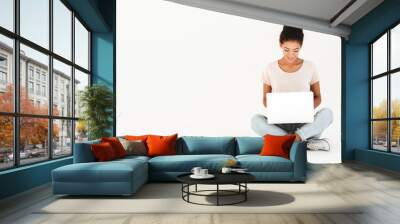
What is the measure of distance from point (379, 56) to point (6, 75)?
25.5 ft

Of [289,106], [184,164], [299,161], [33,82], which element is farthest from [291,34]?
[33,82]

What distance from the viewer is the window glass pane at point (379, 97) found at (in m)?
8.39

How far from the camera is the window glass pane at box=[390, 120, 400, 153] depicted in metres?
7.66

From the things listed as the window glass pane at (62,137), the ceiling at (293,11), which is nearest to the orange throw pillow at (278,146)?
the ceiling at (293,11)

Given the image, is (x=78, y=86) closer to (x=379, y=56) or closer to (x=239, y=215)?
(x=239, y=215)

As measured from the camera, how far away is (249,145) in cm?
680

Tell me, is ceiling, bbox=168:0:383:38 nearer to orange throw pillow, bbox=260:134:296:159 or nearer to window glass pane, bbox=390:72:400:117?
window glass pane, bbox=390:72:400:117

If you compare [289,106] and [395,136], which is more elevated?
[289,106]

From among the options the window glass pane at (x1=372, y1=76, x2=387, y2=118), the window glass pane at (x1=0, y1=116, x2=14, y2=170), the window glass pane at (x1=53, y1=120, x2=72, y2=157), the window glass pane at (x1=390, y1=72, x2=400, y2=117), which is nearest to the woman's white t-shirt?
the window glass pane at (x1=372, y1=76, x2=387, y2=118)

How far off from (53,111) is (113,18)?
3116 millimetres

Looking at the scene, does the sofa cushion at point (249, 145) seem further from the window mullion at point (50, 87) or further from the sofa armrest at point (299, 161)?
the window mullion at point (50, 87)

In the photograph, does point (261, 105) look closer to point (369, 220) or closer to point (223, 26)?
point (223, 26)

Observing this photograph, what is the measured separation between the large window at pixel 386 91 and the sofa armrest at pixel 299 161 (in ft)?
9.62

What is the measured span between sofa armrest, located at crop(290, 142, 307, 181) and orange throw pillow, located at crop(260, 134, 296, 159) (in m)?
0.29
